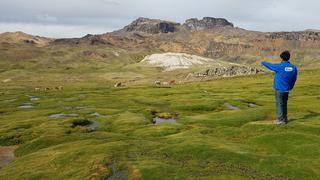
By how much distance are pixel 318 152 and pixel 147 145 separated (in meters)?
13.5

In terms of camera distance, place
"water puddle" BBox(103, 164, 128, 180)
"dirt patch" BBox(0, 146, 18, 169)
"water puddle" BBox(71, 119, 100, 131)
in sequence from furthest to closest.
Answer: "water puddle" BBox(71, 119, 100, 131)
"dirt patch" BBox(0, 146, 18, 169)
"water puddle" BBox(103, 164, 128, 180)

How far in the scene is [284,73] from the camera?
107ft

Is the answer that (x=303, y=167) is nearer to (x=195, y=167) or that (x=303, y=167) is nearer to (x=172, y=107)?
(x=195, y=167)

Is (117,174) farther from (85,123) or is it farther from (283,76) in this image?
(85,123)

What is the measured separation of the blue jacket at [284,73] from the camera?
32.3m

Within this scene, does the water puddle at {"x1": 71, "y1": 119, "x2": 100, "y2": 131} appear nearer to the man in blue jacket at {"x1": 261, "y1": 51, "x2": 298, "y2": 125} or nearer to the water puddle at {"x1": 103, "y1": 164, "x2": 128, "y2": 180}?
the man in blue jacket at {"x1": 261, "y1": 51, "x2": 298, "y2": 125}

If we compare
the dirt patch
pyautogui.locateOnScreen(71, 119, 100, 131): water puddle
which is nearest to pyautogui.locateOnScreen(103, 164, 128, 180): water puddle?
the dirt patch

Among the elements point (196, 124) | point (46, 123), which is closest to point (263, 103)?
point (196, 124)

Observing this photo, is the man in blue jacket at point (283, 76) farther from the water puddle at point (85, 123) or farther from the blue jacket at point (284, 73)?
the water puddle at point (85, 123)

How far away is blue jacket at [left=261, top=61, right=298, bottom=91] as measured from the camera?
106 feet

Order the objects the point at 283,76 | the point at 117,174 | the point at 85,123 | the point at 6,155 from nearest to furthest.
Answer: the point at 117,174
the point at 283,76
the point at 6,155
the point at 85,123

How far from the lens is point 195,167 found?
2611cm

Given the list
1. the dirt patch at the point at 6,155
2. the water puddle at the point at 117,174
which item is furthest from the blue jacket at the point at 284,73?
the dirt patch at the point at 6,155

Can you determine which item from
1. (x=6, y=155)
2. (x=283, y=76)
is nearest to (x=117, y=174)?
(x=283, y=76)
